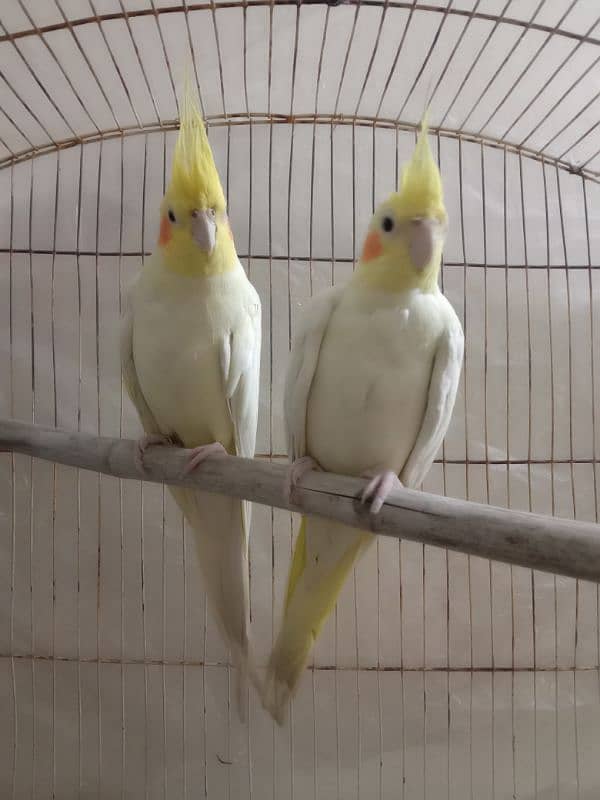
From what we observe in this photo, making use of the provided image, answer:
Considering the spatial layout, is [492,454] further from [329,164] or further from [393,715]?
[329,164]

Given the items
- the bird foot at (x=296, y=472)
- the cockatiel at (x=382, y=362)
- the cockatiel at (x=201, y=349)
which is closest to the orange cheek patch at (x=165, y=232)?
the cockatiel at (x=201, y=349)

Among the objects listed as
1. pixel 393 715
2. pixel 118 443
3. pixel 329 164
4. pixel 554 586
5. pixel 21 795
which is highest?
pixel 329 164

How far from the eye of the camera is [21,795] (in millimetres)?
1272

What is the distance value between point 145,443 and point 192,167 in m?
0.38

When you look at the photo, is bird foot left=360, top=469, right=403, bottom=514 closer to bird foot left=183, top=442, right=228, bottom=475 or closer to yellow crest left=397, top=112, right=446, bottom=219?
bird foot left=183, top=442, right=228, bottom=475

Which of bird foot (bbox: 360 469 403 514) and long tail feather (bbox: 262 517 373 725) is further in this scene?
long tail feather (bbox: 262 517 373 725)

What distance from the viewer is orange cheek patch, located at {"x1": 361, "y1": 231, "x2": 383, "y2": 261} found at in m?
0.80

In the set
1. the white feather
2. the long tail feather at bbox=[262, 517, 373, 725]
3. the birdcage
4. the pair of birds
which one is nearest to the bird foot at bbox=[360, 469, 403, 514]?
the pair of birds

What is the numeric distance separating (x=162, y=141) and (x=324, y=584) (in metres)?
0.91

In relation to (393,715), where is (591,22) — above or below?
above

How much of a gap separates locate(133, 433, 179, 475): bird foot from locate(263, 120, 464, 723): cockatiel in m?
0.20

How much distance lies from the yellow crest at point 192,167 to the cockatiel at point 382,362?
0.20m

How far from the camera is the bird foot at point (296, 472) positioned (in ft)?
2.45

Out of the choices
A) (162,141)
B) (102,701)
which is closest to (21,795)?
(102,701)
